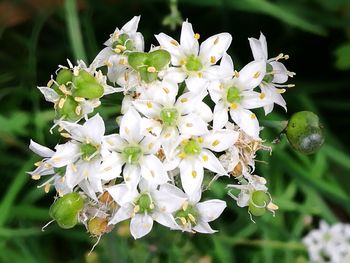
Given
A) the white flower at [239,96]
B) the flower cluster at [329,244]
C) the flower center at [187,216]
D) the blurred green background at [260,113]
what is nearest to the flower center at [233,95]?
the white flower at [239,96]

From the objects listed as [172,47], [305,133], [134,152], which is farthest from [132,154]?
[305,133]

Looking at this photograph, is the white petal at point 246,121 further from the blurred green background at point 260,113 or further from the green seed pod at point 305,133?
the blurred green background at point 260,113

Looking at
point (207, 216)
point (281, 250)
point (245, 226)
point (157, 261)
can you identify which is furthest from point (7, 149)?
point (207, 216)

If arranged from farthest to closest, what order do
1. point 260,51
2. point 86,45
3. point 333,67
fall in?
point 333,67
point 86,45
point 260,51

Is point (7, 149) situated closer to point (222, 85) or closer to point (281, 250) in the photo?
point (281, 250)

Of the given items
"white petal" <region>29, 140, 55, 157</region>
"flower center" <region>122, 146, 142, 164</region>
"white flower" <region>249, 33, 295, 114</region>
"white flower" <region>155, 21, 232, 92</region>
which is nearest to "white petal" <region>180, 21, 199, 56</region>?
"white flower" <region>155, 21, 232, 92</region>

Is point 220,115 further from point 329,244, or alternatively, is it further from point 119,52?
point 329,244
